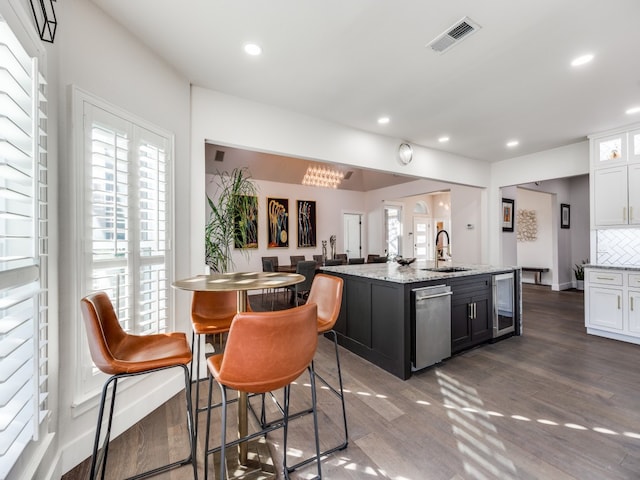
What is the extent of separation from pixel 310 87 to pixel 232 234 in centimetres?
176

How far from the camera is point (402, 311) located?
2627mm

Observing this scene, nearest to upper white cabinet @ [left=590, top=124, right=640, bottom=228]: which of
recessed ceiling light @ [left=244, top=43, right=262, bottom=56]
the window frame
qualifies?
recessed ceiling light @ [left=244, top=43, right=262, bottom=56]

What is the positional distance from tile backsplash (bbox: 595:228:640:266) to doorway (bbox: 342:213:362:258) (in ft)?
19.1

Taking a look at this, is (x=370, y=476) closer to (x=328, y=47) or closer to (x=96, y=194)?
(x=96, y=194)

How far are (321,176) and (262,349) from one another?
23.0ft

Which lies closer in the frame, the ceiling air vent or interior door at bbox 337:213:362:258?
the ceiling air vent

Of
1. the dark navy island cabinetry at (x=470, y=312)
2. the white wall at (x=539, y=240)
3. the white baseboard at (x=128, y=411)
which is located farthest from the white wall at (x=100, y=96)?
the white wall at (x=539, y=240)

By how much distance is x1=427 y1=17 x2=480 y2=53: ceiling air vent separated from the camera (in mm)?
1998

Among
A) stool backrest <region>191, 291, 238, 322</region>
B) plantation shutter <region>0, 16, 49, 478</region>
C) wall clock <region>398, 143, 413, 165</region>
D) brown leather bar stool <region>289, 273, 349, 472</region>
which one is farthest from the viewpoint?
wall clock <region>398, 143, 413, 165</region>

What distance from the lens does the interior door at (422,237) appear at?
10227 mm

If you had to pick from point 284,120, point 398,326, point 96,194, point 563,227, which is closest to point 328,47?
point 284,120

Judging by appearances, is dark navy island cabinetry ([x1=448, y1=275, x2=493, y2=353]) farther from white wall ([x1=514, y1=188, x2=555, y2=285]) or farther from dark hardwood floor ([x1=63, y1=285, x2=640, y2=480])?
white wall ([x1=514, y1=188, x2=555, y2=285])

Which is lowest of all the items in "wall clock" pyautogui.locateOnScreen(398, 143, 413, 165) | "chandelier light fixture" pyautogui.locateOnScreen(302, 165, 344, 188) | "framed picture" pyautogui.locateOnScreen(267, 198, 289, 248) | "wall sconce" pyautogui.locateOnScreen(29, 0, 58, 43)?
"framed picture" pyautogui.locateOnScreen(267, 198, 289, 248)

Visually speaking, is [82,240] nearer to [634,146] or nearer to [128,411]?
[128,411]
